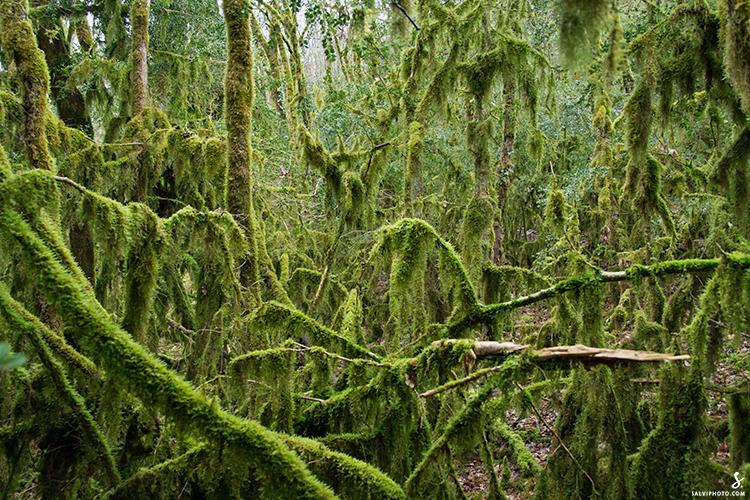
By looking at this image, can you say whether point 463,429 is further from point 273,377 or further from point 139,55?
point 139,55

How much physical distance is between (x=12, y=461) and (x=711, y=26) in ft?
18.2

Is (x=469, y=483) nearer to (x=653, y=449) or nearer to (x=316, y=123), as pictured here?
(x=653, y=449)

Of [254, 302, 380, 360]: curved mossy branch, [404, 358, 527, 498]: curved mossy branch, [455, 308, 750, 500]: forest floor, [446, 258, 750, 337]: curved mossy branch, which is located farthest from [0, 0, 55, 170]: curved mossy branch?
[455, 308, 750, 500]: forest floor

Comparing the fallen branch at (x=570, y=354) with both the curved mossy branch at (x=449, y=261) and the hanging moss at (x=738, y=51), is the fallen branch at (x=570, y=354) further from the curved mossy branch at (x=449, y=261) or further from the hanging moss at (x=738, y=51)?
the hanging moss at (x=738, y=51)

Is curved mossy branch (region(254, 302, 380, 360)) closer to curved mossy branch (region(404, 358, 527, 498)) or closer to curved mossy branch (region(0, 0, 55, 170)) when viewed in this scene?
curved mossy branch (region(404, 358, 527, 498))

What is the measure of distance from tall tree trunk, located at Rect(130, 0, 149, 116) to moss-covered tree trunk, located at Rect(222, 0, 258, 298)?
251 cm

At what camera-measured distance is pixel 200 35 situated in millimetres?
8727

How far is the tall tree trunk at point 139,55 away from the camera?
221 inches

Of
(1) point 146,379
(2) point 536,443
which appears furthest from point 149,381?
(2) point 536,443

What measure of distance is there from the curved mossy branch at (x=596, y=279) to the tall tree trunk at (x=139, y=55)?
16.6 feet

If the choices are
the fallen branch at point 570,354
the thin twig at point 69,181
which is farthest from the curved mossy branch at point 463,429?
the thin twig at point 69,181

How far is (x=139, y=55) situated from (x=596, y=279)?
19.9 feet

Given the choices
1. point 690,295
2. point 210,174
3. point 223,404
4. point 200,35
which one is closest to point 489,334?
point 690,295

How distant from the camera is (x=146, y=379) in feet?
6.49
